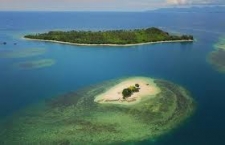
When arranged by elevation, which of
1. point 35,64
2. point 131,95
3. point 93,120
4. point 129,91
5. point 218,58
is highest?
point 218,58

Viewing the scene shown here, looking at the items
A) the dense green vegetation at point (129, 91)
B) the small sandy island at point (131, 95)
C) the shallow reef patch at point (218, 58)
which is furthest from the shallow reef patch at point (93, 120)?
the shallow reef patch at point (218, 58)

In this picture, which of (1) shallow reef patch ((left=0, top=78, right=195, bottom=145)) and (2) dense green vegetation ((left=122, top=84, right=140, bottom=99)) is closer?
(1) shallow reef patch ((left=0, top=78, right=195, bottom=145))

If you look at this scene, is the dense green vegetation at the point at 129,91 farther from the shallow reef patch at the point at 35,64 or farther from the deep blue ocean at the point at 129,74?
the shallow reef patch at the point at 35,64

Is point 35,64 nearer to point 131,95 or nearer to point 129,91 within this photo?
point 129,91

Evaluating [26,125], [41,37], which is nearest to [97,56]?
[41,37]

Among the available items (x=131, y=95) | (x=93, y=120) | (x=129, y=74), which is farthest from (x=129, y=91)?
(x=129, y=74)

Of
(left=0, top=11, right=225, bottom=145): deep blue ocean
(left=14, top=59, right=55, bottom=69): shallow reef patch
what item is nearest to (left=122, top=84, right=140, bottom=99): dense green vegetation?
(left=0, top=11, right=225, bottom=145): deep blue ocean

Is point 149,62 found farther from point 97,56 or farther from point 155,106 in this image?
point 155,106

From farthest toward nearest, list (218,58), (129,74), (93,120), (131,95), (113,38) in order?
(113,38) < (218,58) < (129,74) < (131,95) < (93,120)

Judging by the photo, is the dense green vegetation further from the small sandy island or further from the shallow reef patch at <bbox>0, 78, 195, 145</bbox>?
the shallow reef patch at <bbox>0, 78, 195, 145</bbox>
